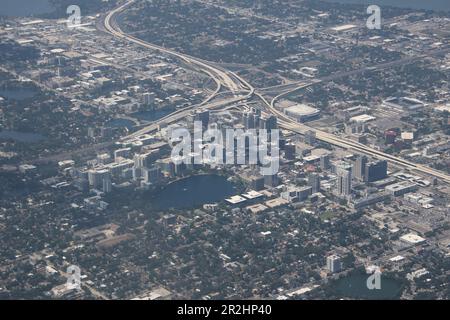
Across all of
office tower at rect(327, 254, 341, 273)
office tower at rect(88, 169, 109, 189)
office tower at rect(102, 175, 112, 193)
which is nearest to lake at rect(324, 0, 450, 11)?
office tower at rect(88, 169, 109, 189)

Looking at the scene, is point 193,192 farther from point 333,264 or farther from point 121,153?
point 333,264

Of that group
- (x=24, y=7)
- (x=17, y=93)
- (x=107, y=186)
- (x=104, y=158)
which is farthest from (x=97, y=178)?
(x=24, y=7)

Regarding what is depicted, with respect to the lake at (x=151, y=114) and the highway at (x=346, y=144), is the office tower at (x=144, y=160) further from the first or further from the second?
the highway at (x=346, y=144)

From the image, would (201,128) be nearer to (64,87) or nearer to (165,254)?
(64,87)

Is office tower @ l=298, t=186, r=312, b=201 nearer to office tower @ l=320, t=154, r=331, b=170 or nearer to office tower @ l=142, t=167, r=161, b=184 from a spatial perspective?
office tower @ l=320, t=154, r=331, b=170

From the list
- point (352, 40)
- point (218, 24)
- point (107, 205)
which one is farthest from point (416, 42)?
point (107, 205)
